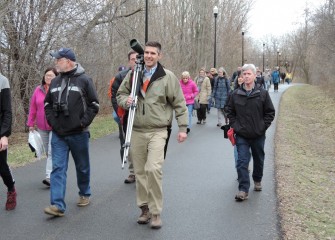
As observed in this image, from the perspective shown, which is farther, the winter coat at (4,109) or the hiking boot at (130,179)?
the hiking boot at (130,179)

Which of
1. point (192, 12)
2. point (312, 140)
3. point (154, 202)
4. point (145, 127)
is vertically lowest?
point (312, 140)

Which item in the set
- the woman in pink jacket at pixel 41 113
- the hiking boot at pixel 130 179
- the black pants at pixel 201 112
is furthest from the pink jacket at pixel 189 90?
the woman in pink jacket at pixel 41 113

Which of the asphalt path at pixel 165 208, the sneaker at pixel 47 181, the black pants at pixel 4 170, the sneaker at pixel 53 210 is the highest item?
the black pants at pixel 4 170

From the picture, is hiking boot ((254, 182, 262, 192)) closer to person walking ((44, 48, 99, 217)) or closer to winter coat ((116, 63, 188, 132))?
winter coat ((116, 63, 188, 132))

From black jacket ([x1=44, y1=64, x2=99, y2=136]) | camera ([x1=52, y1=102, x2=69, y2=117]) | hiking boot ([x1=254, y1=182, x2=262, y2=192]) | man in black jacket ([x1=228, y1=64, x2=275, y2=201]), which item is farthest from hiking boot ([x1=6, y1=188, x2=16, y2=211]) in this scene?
hiking boot ([x1=254, y1=182, x2=262, y2=192])

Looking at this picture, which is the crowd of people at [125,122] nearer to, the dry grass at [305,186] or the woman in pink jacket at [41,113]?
the dry grass at [305,186]

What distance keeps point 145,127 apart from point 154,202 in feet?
2.78

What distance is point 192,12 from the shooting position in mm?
35156

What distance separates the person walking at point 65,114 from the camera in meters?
5.35

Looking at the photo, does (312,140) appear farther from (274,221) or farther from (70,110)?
(70,110)

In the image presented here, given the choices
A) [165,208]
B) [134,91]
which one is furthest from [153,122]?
[165,208]

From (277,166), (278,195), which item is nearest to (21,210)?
(278,195)

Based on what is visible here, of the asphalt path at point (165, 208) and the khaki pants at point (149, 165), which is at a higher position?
the khaki pants at point (149, 165)

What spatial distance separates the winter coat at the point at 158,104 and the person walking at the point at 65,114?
53 cm
